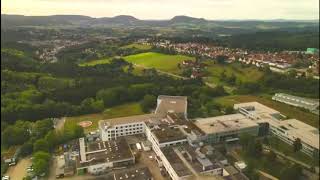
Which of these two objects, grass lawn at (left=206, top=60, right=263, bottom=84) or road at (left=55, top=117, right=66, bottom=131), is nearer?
road at (left=55, top=117, right=66, bottom=131)

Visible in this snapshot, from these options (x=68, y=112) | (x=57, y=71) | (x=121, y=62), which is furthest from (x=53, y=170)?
(x=121, y=62)

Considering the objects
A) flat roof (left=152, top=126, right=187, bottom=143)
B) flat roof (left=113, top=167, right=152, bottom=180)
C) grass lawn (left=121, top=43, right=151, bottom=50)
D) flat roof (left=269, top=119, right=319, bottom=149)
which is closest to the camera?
flat roof (left=113, top=167, right=152, bottom=180)

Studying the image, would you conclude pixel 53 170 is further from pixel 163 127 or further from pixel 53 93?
pixel 53 93

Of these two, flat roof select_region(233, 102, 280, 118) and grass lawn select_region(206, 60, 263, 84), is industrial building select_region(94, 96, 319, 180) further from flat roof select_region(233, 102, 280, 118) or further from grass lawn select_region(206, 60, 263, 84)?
grass lawn select_region(206, 60, 263, 84)

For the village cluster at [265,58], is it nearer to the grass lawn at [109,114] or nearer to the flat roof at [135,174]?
the grass lawn at [109,114]

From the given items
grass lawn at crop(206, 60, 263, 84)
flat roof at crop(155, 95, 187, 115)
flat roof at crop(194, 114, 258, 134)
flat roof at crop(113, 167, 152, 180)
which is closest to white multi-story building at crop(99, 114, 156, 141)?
flat roof at crop(155, 95, 187, 115)

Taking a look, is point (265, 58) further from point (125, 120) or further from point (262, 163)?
point (262, 163)

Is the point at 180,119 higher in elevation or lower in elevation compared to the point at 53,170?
higher
